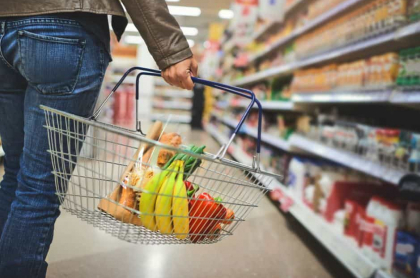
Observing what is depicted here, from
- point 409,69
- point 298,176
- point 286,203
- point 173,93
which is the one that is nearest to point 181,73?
point 409,69

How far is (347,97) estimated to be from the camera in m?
2.34

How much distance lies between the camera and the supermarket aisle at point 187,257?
189 cm

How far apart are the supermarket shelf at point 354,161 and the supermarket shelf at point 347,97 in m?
0.29

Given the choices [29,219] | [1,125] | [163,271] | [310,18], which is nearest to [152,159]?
[29,219]

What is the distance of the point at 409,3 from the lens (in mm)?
1893

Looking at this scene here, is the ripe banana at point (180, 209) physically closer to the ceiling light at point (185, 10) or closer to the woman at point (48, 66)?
the woman at point (48, 66)

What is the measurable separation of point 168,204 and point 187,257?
1.27 metres

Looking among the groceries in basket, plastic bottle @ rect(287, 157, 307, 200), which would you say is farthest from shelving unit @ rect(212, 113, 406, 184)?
the groceries in basket

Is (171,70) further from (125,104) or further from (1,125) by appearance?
(125,104)

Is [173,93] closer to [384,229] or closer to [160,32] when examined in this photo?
[384,229]

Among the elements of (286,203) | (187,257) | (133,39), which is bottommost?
(187,257)

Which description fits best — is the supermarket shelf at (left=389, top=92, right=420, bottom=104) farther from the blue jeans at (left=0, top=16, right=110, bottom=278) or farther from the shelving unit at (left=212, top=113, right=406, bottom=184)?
the blue jeans at (left=0, top=16, right=110, bottom=278)

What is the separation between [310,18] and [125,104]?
6.66m

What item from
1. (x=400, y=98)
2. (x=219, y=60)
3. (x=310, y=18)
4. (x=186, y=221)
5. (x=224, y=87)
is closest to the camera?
(x=186, y=221)
